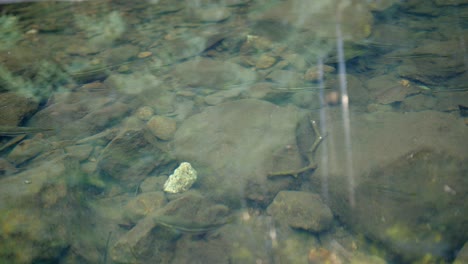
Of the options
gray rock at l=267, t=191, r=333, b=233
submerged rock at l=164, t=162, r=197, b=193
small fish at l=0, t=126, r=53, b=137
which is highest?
small fish at l=0, t=126, r=53, b=137

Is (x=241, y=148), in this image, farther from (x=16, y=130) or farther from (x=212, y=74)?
(x=16, y=130)

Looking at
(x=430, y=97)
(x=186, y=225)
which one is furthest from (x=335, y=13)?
(x=186, y=225)

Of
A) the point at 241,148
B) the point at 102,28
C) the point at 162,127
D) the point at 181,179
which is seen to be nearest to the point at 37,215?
the point at 181,179

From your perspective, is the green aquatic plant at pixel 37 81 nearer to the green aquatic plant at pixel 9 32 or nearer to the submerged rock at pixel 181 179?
the green aquatic plant at pixel 9 32

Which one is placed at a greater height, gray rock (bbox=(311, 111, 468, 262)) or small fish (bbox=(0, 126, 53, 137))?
small fish (bbox=(0, 126, 53, 137))

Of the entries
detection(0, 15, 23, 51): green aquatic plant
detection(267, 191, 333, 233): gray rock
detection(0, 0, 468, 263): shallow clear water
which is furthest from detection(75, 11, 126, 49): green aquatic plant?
detection(267, 191, 333, 233): gray rock

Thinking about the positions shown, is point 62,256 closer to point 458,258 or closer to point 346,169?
point 346,169

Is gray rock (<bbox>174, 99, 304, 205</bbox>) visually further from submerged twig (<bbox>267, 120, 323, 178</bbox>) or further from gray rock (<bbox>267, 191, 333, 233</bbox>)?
gray rock (<bbox>267, 191, 333, 233</bbox>)
